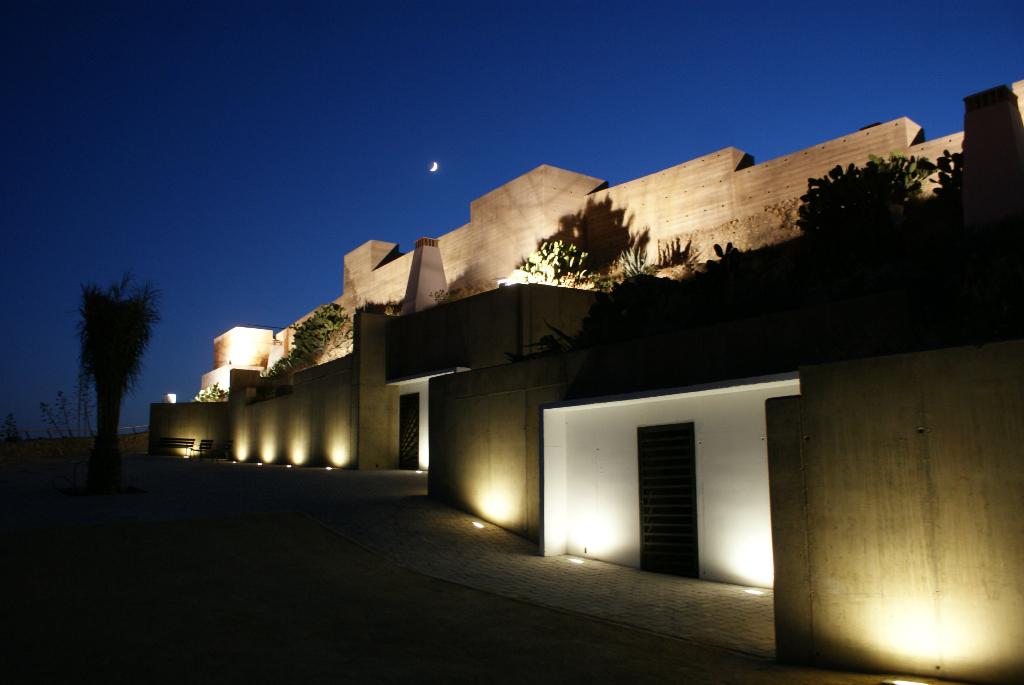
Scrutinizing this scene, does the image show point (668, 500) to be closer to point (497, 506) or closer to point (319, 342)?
point (497, 506)

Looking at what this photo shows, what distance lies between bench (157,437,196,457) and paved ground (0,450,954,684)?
11.9m

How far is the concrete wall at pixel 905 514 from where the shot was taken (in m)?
4.36

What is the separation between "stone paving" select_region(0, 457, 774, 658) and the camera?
21.2 ft

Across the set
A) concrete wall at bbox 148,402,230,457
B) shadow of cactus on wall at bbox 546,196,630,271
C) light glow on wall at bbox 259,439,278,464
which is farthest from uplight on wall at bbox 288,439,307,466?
shadow of cactus on wall at bbox 546,196,630,271

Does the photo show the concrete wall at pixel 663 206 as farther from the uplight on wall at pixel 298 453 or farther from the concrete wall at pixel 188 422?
the uplight on wall at pixel 298 453

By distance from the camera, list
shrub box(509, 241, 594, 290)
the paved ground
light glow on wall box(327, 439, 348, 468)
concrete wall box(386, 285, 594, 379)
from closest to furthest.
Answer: the paved ground
concrete wall box(386, 285, 594, 379)
light glow on wall box(327, 439, 348, 468)
shrub box(509, 241, 594, 290)

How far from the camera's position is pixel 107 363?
13477 mm

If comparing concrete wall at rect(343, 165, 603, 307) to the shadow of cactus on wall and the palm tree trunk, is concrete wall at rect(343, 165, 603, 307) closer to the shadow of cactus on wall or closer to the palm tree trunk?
the shadow of cactus on wall

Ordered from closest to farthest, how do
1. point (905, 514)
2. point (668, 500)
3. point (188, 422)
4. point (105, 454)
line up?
point (905, 514) < point (668, 500) < point (105, 454) < point (188, 422)

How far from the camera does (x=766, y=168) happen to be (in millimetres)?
22594

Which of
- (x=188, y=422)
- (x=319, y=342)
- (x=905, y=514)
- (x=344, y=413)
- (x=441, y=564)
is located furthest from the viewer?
(x=319, y=342)

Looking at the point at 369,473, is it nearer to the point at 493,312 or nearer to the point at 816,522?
the point at 493,312

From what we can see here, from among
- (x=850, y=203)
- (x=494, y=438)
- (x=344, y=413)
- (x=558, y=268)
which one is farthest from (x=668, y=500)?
(x=558, y=268)

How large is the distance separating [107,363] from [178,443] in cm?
1516
